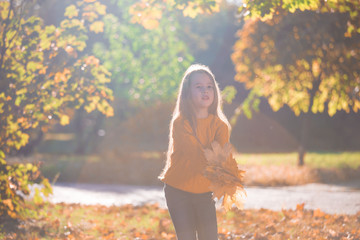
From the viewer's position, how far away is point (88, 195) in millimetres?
10250

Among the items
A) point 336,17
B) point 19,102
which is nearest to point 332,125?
point 336,17

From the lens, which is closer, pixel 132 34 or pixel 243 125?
pixel 132 34

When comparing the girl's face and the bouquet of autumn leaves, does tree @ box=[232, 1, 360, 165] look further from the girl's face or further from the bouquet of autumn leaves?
the bouquet of autumn leaves

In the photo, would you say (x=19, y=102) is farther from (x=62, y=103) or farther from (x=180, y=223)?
(x=180, y=223)

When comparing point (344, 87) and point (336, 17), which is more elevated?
point (336, 17)

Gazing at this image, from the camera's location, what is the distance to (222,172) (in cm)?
341

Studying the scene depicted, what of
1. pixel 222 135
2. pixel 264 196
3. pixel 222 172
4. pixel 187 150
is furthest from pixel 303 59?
pixel 222 172

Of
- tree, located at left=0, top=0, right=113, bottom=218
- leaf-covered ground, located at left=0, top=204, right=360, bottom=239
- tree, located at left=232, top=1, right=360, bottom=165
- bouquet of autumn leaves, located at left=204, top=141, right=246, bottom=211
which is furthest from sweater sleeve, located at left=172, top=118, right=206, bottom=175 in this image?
tree, located at left=232, top=1, right=360, bottom=165

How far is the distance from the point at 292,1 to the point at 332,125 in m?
18.0

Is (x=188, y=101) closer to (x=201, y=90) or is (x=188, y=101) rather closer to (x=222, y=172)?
(x=201, y=90)

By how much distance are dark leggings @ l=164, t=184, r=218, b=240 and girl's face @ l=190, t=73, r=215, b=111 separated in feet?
2.42

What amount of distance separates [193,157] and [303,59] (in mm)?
6951

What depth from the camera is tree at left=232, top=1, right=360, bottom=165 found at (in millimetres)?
7809

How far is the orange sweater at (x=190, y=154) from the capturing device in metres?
3.57
